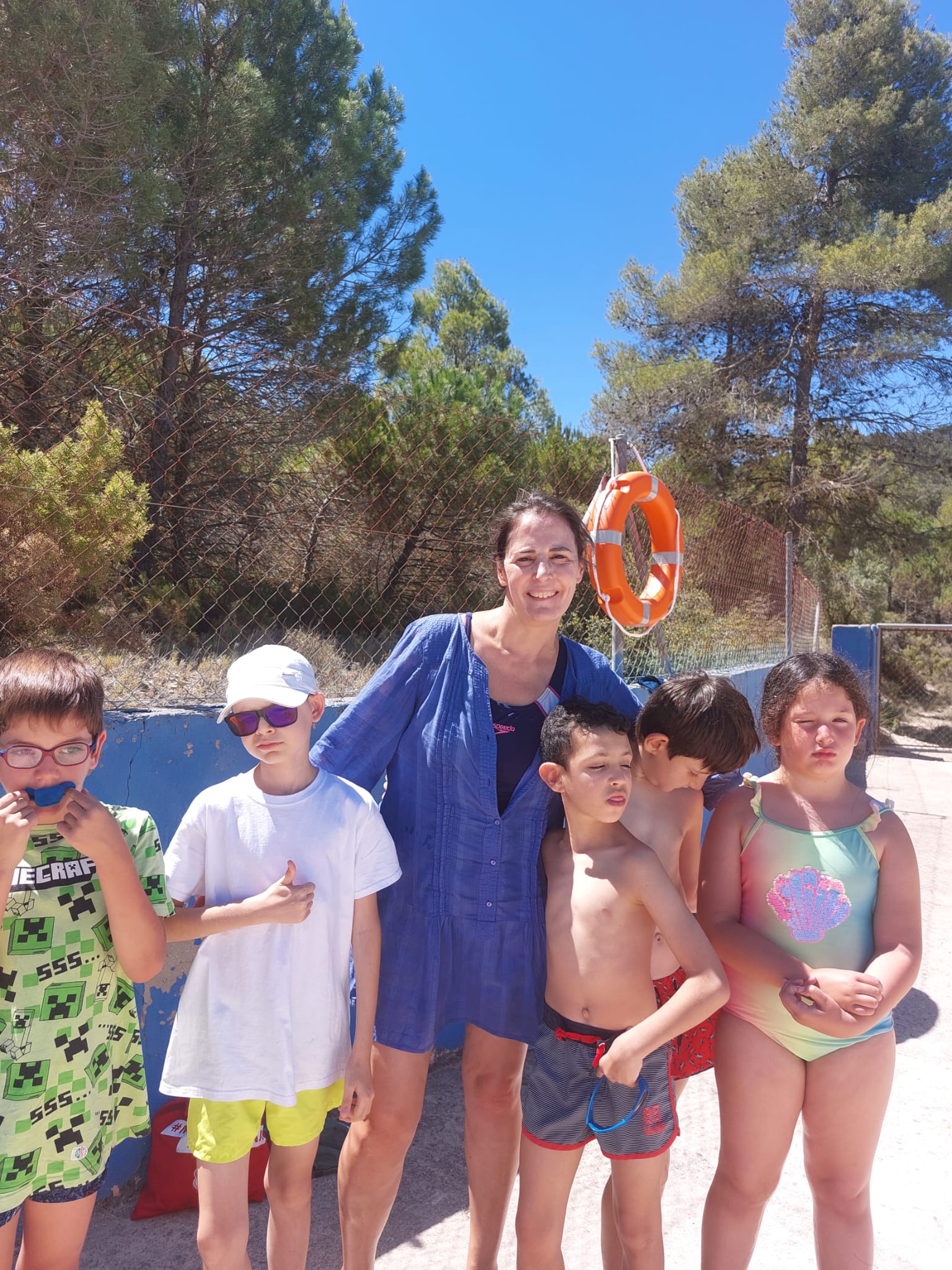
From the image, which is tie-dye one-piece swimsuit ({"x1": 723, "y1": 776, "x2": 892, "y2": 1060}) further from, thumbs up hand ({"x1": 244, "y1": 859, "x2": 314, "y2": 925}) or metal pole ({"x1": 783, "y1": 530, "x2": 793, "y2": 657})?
metal pole ({"x1": 783, "y1": 530, "x2": 793, "y2": 657})

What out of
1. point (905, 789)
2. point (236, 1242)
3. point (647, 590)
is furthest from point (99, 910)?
point (905, 789)

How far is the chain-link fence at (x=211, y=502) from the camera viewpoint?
271 cm

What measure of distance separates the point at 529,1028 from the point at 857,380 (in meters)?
15.3

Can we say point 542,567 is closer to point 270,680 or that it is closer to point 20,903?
point 270,680

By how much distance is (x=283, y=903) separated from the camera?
1472 mm

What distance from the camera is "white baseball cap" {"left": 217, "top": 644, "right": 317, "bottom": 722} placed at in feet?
5.13

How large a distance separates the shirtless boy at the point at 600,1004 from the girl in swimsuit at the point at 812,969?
0.55 feet

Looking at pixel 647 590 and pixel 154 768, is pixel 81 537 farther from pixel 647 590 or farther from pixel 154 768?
pixel 647 590

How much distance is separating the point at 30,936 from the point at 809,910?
1.45 meters

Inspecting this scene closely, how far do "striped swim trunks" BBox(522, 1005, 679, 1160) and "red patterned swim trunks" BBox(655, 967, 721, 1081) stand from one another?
17 cm

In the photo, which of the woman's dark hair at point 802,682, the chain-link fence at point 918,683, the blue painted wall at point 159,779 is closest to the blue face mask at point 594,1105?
the woman's dark hair at point 802,682

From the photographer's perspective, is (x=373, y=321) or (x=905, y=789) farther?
(x=905, y=789)

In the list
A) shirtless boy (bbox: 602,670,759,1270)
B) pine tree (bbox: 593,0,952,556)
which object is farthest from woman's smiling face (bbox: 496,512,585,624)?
pine tree (bbox: 593,0,952,556)

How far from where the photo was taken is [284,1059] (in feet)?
4.92
